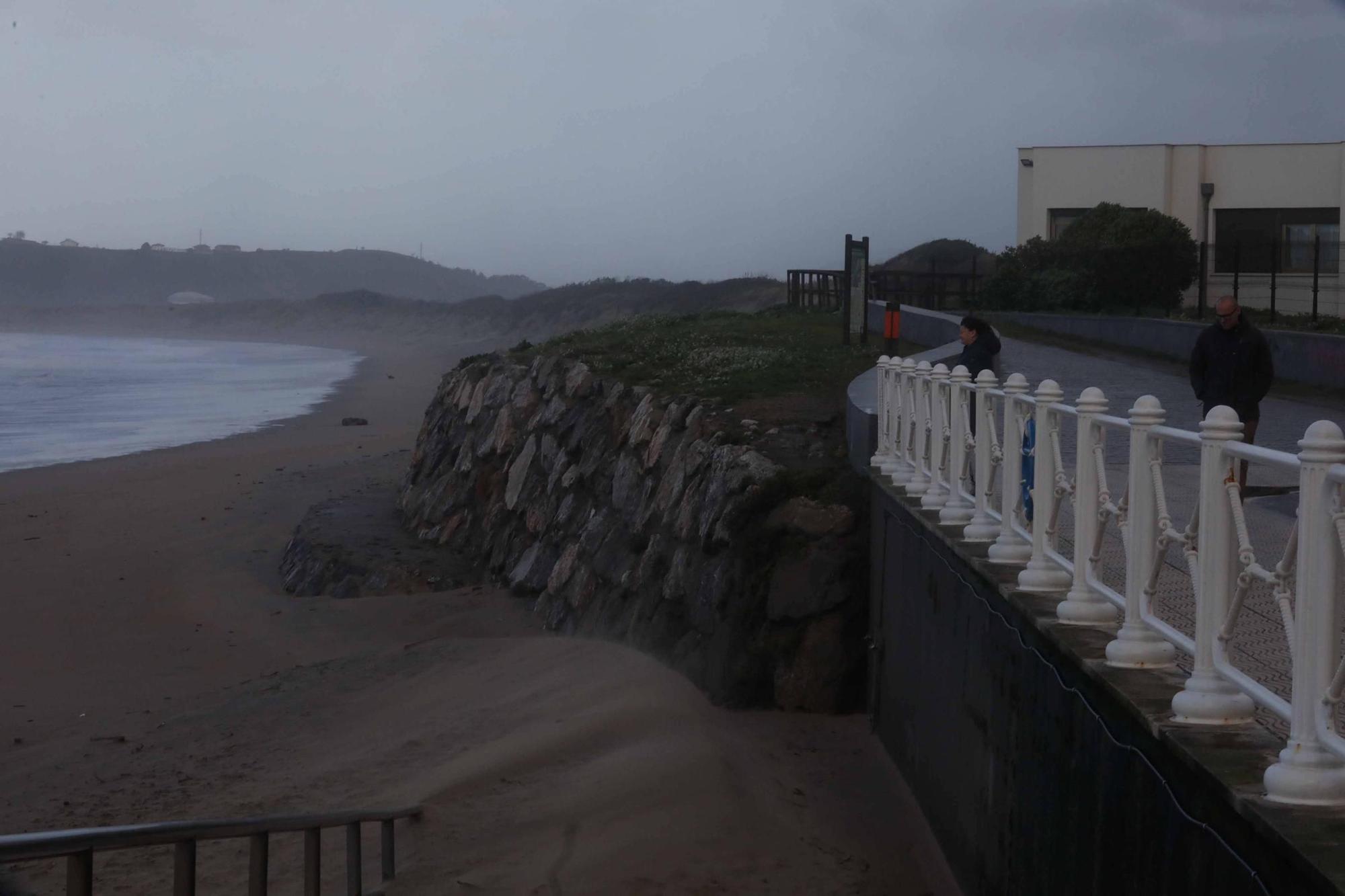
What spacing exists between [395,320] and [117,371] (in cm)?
5698

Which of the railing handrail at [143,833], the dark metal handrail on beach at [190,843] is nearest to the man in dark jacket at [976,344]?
the dark metal handrail on beach at [190,843]

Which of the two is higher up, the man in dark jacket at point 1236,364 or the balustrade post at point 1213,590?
the man in dark jacket at point 1236,364

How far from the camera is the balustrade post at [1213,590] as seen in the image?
3844 millimetres

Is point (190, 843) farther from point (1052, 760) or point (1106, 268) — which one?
point (1106, 268)

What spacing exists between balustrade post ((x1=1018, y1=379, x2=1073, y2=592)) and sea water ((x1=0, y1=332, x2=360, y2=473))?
26.6 meters

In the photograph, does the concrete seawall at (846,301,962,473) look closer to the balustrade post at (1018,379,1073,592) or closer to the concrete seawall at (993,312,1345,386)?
the concrete seawall at (993,312,1345,386)

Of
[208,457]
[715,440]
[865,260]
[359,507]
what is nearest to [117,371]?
[208,457]

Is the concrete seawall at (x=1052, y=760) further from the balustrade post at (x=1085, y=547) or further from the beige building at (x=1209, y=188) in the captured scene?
the beige building at (x=1209, y=188)

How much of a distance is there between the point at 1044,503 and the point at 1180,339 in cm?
1856

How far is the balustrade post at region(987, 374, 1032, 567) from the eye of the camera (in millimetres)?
6309

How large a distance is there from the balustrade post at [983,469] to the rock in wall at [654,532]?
8.96 feet

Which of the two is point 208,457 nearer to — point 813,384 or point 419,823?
point 813,384

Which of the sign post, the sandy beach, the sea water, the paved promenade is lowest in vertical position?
the sandy beach

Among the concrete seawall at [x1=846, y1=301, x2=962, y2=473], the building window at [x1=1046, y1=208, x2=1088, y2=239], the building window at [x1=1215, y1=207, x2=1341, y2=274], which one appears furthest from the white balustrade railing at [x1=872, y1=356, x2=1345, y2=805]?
the building window at [x1=1046, y1=208, x2=1088, y2=239]
